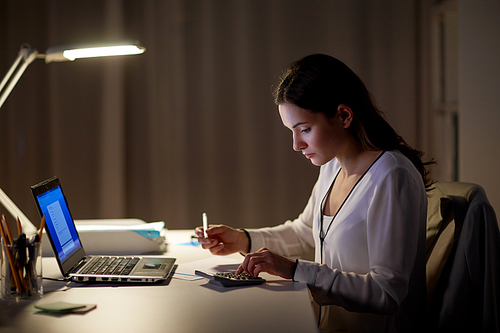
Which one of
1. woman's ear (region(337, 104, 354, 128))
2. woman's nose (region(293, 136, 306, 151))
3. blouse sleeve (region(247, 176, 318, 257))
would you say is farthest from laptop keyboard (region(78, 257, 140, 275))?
woman's ear (region(337, 104, 354, 128))

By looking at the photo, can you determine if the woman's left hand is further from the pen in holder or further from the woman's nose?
the pen in holder

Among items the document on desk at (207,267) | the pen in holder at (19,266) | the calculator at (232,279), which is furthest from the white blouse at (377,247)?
the pen in holder at (19,266)

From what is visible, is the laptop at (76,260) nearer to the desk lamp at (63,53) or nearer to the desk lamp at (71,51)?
the desk lamp at (63,53)

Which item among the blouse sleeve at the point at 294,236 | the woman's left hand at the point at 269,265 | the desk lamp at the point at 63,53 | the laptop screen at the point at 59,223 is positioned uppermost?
the desk lamp at the point at 63,53

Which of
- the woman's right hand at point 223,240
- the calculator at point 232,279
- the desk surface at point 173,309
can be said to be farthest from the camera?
the woman's right hand at point 223,240

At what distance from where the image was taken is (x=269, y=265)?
102cm

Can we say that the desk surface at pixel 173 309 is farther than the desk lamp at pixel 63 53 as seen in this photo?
No

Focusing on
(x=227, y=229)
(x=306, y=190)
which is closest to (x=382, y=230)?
(x=227, y=229)

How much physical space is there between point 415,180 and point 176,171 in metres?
1.82

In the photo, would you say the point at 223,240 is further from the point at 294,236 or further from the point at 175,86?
the point at 175,86

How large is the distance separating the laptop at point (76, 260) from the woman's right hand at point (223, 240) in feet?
0.42

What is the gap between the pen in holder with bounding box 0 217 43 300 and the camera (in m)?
0.91

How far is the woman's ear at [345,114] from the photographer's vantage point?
45.8 inches

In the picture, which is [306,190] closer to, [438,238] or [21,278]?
[438,238]
